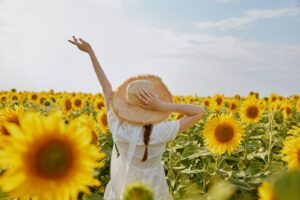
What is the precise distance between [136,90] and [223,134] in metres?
1.79

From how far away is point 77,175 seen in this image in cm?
143

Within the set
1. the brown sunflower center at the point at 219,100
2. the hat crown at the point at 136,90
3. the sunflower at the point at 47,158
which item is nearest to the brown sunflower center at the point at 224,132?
the hat crown at the point at 136,90

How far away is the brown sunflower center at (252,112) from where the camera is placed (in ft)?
24.6

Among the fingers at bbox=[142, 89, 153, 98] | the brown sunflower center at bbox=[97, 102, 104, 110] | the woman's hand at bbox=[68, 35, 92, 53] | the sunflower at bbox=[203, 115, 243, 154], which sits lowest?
the brown sunflower center at bbox=[97, 102, 104, 110]

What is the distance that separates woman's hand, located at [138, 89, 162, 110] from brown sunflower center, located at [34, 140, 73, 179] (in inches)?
94.2

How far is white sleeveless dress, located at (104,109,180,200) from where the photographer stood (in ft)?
13.0

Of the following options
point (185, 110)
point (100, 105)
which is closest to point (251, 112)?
point (100, 105)

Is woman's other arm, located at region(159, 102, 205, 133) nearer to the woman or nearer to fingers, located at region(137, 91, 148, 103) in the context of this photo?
the woman

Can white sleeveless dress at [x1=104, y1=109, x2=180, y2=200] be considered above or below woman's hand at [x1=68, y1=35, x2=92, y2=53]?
below

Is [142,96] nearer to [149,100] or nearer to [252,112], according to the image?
[149,100]

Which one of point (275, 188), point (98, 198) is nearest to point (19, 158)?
point (275, 188)

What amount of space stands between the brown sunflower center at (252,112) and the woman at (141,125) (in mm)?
3562

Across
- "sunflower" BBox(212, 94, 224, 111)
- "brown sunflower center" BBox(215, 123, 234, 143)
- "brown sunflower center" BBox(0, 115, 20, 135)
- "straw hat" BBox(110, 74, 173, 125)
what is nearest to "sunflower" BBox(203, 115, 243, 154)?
"brown sunflower center" BBox(215, 123, 234, 143)

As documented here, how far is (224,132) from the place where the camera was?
210 inches
